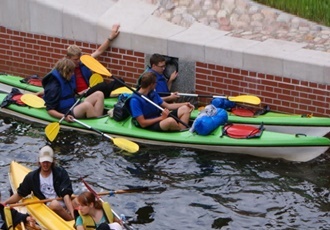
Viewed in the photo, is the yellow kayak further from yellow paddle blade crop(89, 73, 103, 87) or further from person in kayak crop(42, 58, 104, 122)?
yellow paddle blade crop(89, 73, 103, 87)

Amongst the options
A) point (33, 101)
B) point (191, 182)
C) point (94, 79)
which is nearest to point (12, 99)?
point (33, 101)

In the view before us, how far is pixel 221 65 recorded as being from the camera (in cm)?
1395

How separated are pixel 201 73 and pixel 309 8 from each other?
1.84 m

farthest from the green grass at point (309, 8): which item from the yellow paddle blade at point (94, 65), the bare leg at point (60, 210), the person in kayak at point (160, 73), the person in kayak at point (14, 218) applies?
the person in kayak at point (14, 218)

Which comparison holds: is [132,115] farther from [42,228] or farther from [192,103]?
[42,228]

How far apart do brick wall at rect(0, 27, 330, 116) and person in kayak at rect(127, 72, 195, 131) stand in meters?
0.88

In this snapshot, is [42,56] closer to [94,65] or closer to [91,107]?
[94,65]

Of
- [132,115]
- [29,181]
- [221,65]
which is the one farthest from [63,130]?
[29,181]

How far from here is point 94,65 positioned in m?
13.9

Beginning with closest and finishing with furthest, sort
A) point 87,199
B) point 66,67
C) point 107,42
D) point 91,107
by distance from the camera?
1. point 87,199
2. point 66,67
3. point 91,107
4. point 107,42

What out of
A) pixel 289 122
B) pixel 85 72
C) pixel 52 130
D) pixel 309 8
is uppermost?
pixel 309 8

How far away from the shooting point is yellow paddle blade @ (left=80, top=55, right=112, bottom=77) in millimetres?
13773

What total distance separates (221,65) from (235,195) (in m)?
2.87

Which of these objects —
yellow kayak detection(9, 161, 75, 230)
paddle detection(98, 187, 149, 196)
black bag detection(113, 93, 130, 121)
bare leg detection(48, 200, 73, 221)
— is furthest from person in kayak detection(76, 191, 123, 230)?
black bag detection(113, 93, 130, 121)
